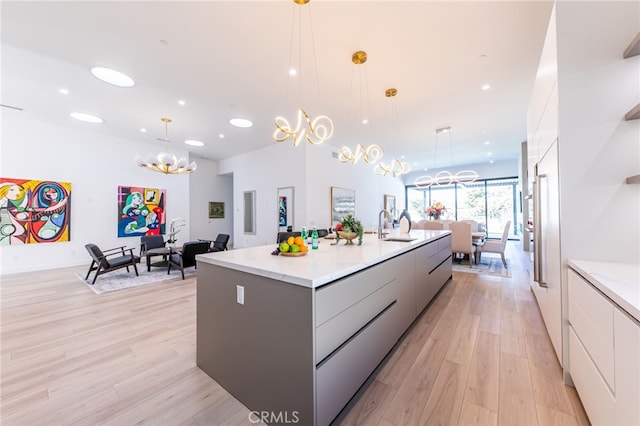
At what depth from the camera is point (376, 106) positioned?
481cm

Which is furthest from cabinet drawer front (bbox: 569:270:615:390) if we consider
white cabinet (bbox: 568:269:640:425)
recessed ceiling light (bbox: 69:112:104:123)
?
recessed ceiling light (bbox: 69:112:104:123)

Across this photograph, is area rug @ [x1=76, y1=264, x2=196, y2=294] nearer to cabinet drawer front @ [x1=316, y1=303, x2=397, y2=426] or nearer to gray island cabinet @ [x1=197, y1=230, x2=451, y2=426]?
gray island cabinet @ [x1=197, y1=230, x2=451, y2=426]

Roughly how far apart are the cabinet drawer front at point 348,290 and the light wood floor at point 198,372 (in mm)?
702

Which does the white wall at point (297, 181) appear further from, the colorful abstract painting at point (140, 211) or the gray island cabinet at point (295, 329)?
the gray island cabinet at point (295, 329)

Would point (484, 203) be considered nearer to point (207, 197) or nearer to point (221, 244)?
point (221, 244)

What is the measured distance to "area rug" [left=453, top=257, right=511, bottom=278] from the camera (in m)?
4.88

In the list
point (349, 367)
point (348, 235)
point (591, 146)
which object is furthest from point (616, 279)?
point (348, 235)

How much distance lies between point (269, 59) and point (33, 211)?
6536 millimetres

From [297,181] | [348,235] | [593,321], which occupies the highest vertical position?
[297,181]

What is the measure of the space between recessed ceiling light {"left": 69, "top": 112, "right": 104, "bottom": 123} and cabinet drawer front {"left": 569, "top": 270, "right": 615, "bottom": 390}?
7976mm

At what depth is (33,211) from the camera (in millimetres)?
5445

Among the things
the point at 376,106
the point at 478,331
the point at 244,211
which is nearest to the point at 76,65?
the point at 376,106

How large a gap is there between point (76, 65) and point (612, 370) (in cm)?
605

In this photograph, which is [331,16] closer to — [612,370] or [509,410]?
[612,370]
